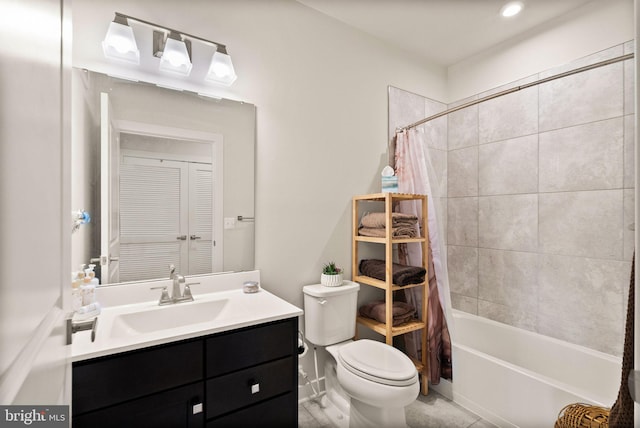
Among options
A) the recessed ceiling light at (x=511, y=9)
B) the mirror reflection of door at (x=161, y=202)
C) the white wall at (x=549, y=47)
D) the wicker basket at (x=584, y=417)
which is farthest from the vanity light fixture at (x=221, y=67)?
the wicker basket at (x=584, y=417)

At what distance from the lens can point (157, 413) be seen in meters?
1.08

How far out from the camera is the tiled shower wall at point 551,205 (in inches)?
70.6

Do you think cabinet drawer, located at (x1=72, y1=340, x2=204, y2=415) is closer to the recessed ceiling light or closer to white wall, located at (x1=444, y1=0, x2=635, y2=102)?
the recessed ceiling light

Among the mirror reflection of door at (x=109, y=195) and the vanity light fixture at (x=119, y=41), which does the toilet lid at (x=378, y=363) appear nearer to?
the mirror reflection of door at (x=109, y=195)

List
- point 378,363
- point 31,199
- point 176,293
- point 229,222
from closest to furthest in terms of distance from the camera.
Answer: point 31,199, point 176,293, point 378,363, point 229,222

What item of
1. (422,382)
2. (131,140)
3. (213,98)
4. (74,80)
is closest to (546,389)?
(422,382)

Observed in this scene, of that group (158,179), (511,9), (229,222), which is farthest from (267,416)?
(511,9)

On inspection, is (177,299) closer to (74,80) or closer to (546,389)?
(74,80)

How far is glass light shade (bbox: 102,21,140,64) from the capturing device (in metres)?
1.37

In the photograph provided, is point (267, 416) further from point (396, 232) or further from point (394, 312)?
point (396, 232)

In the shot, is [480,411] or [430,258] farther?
[430,258]

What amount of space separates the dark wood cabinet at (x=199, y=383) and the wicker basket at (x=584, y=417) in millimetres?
1227

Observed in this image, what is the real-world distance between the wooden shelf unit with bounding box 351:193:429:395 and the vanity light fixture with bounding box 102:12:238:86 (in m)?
1.18

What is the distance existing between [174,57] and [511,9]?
2.13 m
